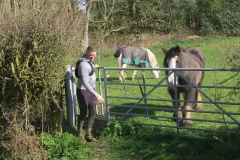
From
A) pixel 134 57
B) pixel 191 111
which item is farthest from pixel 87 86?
pixel 134 57

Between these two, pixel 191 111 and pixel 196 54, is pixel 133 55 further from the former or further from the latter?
pixel 191 111

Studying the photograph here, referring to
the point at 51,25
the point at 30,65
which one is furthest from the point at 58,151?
the point at 51,25

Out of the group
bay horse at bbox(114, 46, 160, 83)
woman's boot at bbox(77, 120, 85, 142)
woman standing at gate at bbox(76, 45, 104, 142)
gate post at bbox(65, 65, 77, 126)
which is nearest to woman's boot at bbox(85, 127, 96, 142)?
woman standing at gate at bbox(76, 45, 104, 142)

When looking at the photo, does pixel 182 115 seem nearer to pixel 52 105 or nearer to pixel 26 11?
pixel 52 105

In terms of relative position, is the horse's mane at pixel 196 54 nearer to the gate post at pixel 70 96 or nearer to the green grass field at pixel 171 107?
the green grass field at pixel 171 107

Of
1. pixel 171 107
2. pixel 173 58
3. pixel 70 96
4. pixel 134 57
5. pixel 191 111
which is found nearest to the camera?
pixel 191 111

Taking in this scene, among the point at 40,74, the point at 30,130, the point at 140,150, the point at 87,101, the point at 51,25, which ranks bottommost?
the point at 140,150

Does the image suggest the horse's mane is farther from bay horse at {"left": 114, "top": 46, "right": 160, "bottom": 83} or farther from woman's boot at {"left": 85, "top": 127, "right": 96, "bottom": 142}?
bay horse at {"left": 114, "top": 46, "right": 160, "bottom": 83}

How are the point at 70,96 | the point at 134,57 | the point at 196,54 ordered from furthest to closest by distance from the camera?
the point at 134,57, the point at 196,54, the point at 70,96

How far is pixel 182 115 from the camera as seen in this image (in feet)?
26.6

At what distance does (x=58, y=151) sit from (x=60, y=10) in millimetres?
2563

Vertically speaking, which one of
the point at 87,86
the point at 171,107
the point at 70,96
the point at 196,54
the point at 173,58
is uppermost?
the point at 196,54

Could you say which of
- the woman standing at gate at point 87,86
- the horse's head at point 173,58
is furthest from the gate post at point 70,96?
the horse's head at point 173,58

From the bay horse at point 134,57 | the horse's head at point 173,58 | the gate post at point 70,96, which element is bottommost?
the gate post at point 70,96
